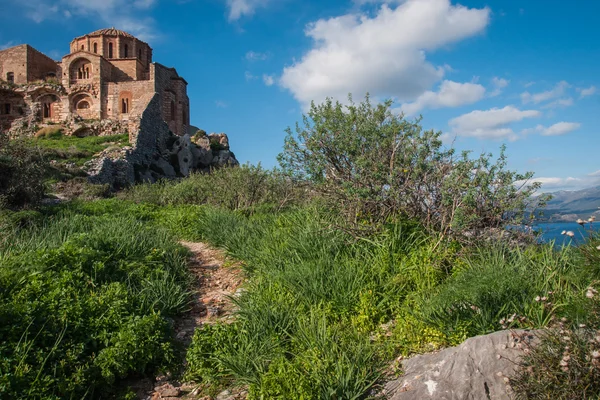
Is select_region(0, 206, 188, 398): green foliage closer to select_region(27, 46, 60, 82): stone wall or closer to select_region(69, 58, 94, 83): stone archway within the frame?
select_region(69, 58, 94, 83): stone archway

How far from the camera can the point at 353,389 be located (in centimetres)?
320

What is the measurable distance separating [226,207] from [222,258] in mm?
4029

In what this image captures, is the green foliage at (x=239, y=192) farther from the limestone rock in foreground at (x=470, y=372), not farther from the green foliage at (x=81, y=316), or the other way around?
the limestone rock in foreground at (x=470, y=372)

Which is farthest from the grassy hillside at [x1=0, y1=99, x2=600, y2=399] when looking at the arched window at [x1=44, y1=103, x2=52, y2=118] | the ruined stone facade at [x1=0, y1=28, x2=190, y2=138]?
the arched window at [x1=44, y1=103, x2=52, y2=118]

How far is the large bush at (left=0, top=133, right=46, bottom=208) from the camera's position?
10367 millimetres

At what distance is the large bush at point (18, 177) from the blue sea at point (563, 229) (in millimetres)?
10564

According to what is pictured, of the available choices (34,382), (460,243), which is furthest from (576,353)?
(34,382)

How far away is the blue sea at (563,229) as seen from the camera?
417 cm

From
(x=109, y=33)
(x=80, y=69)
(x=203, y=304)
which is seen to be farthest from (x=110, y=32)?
(x=203, y=304)

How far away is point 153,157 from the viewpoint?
2589 cm

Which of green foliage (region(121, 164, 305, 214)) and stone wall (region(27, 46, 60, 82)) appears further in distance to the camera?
stone wall (region(27, 46, 60, 82))

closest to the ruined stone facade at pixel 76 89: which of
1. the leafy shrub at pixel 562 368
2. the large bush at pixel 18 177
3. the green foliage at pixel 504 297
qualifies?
the large bush at pixel 18 177

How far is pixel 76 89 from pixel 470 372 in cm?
3793

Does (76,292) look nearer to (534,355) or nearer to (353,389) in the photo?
(353,389)
